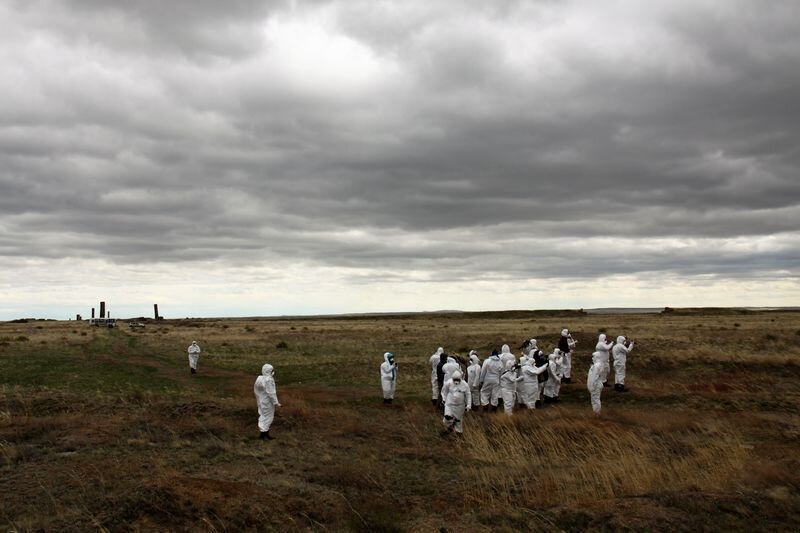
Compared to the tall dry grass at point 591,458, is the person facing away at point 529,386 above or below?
above

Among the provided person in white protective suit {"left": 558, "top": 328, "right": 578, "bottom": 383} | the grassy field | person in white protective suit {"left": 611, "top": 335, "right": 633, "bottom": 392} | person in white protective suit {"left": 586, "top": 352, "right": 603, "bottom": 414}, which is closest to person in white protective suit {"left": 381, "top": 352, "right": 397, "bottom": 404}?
the grassy field

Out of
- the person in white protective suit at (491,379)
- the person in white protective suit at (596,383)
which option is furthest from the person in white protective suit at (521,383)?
the person in white protective suit at (596,383)

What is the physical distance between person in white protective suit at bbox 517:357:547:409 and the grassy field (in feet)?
2.27

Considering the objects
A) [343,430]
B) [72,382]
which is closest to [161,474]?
[343,430]

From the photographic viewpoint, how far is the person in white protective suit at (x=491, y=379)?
64.5 ft

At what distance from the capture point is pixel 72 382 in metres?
25.8

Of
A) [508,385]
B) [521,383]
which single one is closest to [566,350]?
[521,383]

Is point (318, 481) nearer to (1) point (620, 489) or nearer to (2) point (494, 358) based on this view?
(1) point (620, 489)

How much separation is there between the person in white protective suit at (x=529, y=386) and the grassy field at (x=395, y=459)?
0.69 m

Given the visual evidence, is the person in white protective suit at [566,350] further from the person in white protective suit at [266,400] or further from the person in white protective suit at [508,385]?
the person in white protective suit at [266,400]

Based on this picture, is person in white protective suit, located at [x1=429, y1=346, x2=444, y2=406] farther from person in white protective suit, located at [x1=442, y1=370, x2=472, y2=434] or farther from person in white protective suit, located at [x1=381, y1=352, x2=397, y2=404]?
person in white protective suit, located at [x1=442, y1=370, x2=472, y2=434]

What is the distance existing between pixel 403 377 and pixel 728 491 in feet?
64.8

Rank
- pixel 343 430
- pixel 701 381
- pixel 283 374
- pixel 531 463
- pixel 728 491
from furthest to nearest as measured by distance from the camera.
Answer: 1. pixel 283 374
2. pixel 701 381
3. pixel 343 430
4. pixel 531 463
5. pixel 728 491

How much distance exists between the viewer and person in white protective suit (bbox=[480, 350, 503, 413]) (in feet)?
64.5
